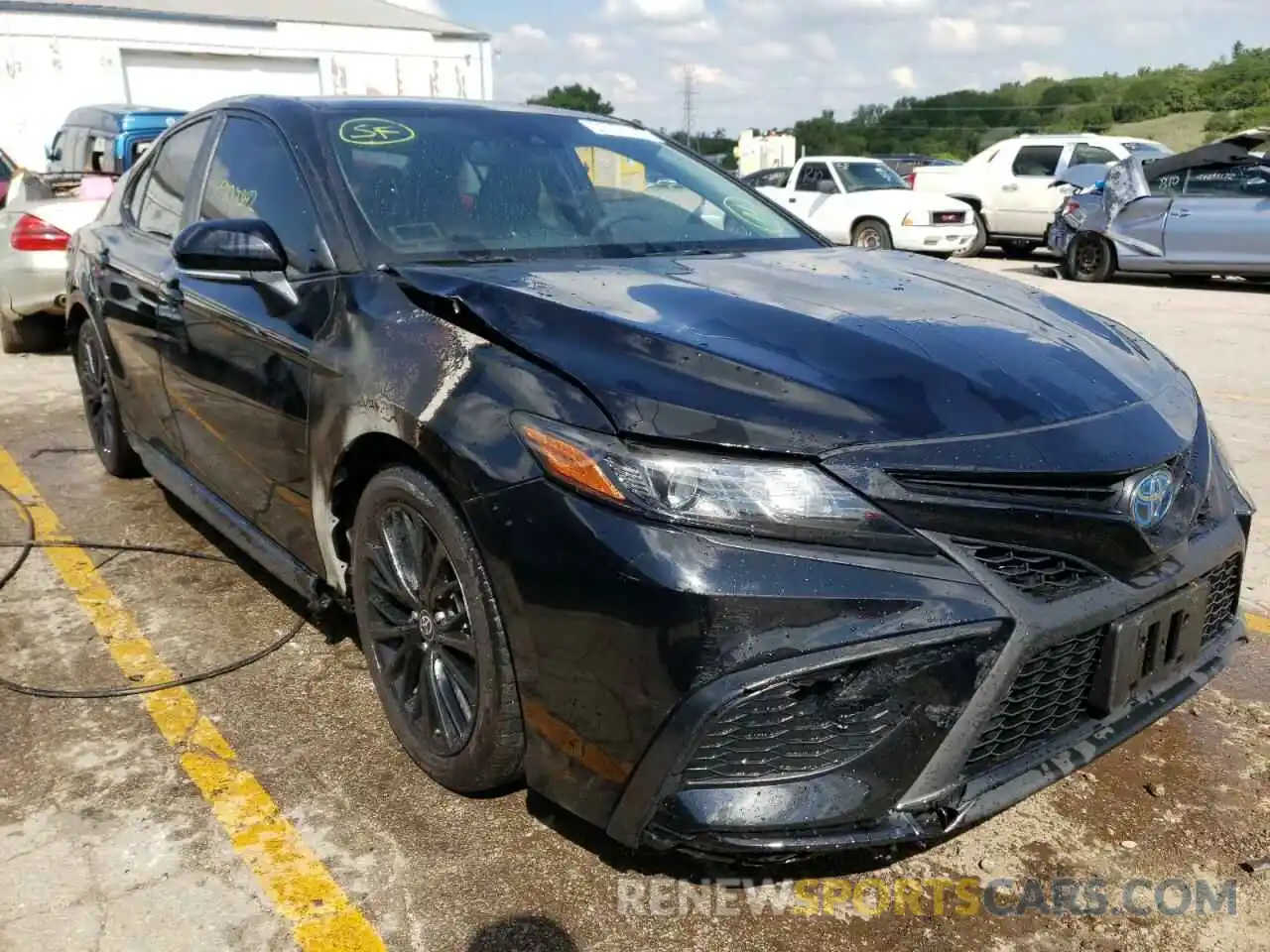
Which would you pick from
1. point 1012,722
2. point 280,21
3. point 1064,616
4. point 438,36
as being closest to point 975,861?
point 1012,722

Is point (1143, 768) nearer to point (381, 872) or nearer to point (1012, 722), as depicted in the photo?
point (1012, 722)

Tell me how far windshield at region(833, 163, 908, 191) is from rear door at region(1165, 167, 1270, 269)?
4.38m

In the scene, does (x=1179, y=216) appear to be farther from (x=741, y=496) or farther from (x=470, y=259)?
(x=741, y=496)

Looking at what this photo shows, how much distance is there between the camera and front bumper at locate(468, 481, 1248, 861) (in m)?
1.91

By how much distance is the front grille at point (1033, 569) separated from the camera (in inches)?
78.8

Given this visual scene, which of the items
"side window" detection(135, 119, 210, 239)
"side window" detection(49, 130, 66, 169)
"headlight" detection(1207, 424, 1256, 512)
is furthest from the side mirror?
"side window" detection(49, 130, 66, 169)

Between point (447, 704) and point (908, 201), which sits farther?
point (908, 201)

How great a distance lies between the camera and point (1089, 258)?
13.2 m

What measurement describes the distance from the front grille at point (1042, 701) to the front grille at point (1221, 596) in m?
0.44

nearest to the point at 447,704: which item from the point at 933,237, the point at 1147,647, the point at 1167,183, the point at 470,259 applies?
the point at 470,259

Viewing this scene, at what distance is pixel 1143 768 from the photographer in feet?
9.51

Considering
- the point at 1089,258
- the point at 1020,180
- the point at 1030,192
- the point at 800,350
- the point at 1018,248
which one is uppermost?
the point at 800,350

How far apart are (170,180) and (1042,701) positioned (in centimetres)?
362

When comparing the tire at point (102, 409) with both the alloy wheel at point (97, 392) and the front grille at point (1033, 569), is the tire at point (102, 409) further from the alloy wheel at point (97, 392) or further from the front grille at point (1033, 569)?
the front grille at point (1033, 569)
